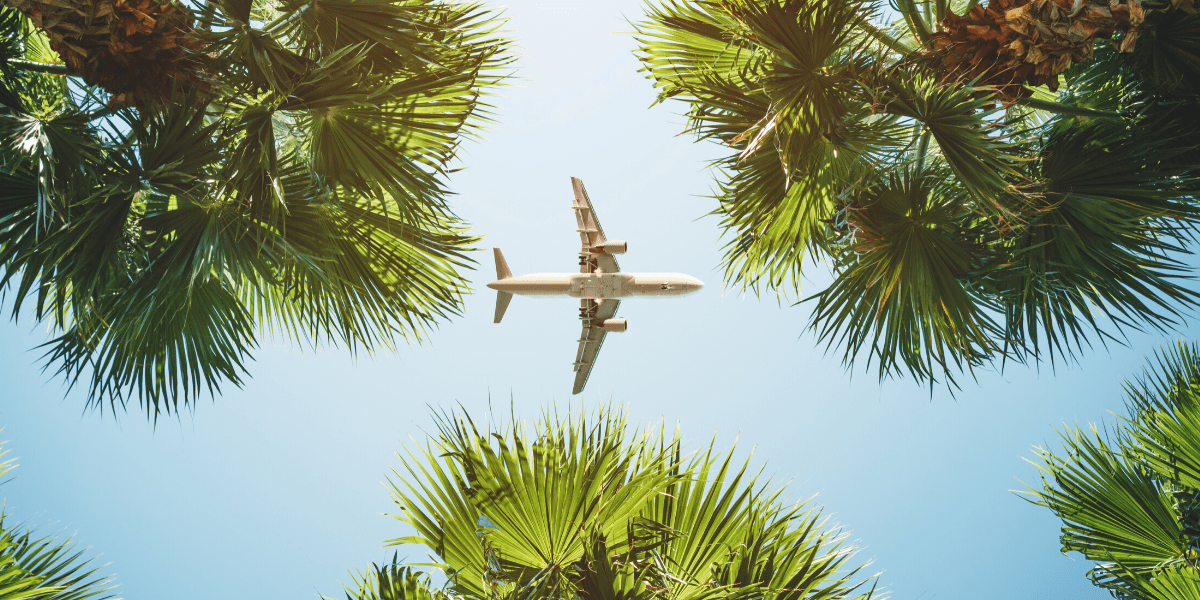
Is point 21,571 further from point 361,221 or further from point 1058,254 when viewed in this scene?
point 1058,254

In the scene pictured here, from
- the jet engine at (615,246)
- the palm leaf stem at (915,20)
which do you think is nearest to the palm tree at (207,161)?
the palm leaf stem at (915,20)

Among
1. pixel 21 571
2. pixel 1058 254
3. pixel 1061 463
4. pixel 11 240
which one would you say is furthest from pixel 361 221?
pixel 1061 463

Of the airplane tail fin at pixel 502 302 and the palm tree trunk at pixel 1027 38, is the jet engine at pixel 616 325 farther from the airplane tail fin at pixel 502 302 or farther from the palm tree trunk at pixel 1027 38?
the palm tree trunk at pixel 1027 38

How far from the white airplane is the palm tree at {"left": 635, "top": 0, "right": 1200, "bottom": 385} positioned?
6.89 meters

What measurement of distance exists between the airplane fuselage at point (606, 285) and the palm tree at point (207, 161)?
7.33m

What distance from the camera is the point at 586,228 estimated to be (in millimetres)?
13086

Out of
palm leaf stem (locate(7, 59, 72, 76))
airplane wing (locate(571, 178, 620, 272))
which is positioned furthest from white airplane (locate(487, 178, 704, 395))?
palm leaf stem (locate(7, 59, 72, 76))

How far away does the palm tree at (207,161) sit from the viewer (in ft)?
13.8

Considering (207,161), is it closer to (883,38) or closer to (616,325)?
(883,38)

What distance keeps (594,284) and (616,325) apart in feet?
3.21

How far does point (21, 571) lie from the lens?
3.96 metres

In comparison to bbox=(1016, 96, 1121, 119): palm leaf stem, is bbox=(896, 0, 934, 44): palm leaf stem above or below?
above

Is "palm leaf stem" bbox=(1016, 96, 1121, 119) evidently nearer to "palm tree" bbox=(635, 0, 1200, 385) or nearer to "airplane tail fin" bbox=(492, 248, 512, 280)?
"palm tree" bbox=(635, 0, 1200, 385)

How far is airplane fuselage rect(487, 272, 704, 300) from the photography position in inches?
487
